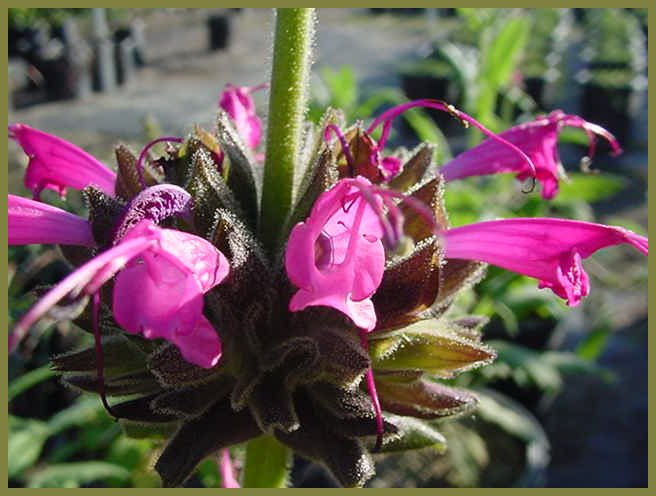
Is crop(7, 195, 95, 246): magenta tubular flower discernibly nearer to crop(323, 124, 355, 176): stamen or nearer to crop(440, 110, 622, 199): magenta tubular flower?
crop(323, 124, 355, 176): stamen

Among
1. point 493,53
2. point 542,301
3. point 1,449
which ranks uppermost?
point 493,53

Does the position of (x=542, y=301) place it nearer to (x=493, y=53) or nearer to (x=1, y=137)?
(x=493, y=53)

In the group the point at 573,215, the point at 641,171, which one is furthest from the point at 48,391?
the point at 641,171

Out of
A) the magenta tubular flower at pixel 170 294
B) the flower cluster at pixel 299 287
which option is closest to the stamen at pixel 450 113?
the flower cluster at pixel 299 287

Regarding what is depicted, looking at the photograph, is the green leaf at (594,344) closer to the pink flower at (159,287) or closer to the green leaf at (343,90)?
the green leaf at (343,90)

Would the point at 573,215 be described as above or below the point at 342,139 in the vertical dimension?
below

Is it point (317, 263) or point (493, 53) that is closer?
point (317, 263)

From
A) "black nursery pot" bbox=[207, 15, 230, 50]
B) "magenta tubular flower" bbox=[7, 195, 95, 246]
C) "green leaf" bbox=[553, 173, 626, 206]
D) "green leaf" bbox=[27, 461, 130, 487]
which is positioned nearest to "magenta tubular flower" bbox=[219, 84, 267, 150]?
"magenta tubular flower" bbox=[7, 195, 95, 246]

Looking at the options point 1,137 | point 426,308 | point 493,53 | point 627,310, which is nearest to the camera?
point 426,308
